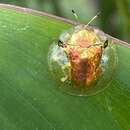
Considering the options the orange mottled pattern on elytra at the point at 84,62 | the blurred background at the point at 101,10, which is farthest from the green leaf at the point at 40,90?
the blurred background at the point at 101,10

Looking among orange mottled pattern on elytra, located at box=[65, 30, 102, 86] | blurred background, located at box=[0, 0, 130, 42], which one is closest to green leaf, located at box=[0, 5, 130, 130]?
orange mottled pattern on elytra, located at box=[65, 30, 102, 86]

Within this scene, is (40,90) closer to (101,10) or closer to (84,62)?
(84,62)

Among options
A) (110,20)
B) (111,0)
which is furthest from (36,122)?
(110,20)

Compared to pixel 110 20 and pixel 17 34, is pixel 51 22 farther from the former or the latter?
pixel 110 20

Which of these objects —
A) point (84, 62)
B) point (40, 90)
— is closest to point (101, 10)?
point (84, 62)

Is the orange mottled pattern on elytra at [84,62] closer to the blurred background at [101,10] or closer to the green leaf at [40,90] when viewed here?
the green leaf at [40,90]

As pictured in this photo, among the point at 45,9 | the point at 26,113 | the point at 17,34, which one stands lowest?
the point at 45,9
